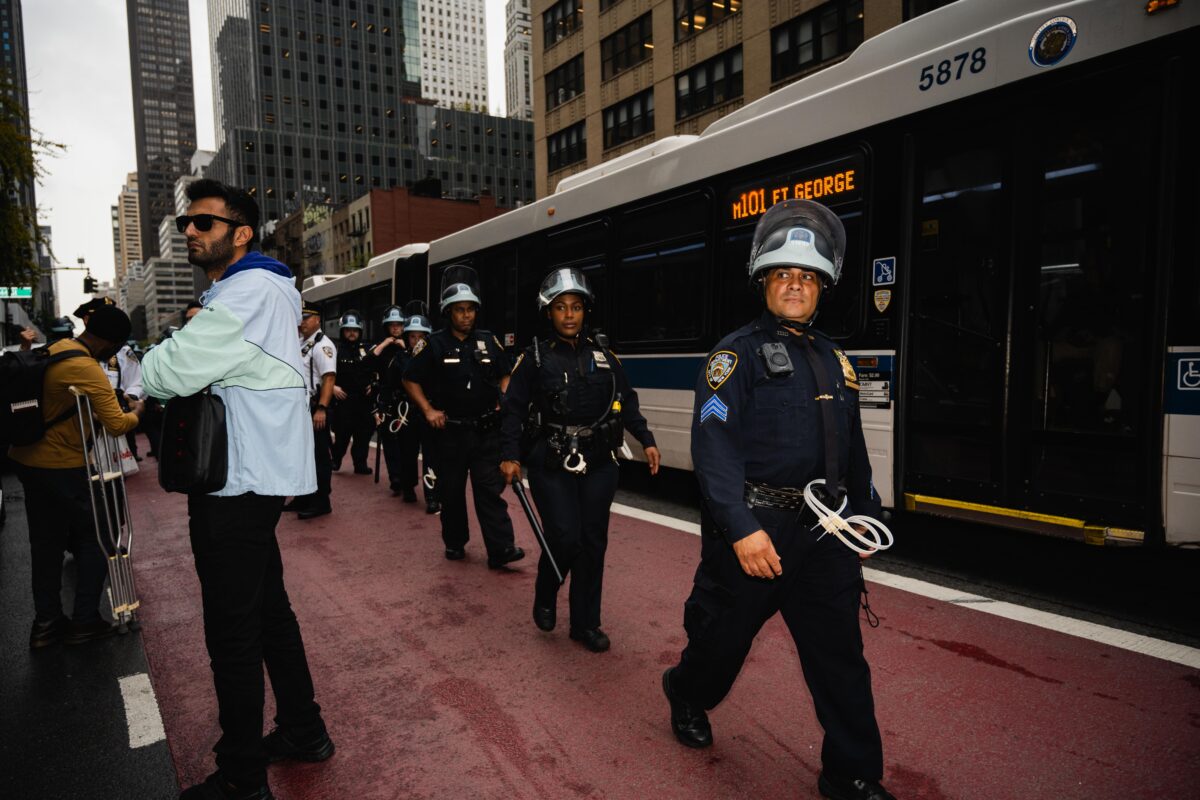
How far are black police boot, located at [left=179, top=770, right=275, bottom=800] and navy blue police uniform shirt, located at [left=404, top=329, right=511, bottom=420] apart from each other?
3241 millimetres

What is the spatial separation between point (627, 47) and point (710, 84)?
583 cm

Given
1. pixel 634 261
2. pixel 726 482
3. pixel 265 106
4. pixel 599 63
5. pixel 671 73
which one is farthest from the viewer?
pixel 265 106

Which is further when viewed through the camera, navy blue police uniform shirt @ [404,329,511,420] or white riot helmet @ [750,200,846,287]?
navy blue police uniform shirt @ [404,329,511,420]

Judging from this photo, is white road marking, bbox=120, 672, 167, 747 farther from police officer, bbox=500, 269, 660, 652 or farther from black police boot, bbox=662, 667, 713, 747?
black police boot, bbox=662, 667, 713, 747

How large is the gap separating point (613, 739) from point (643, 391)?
5032 mm

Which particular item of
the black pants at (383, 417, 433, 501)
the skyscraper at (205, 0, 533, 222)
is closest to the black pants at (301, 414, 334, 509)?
the black pants at (383, 417, 433, 501)

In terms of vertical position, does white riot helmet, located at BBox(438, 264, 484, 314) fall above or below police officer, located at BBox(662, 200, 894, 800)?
above

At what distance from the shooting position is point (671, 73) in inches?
1132

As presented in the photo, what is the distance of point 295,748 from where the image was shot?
2934 mm

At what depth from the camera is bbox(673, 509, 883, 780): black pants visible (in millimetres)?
2453

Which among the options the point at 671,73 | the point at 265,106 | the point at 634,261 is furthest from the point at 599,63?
the point at 265,106

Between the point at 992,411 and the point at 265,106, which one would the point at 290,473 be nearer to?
the point at 992,411

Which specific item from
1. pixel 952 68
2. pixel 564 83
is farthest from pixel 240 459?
pixel 564 83

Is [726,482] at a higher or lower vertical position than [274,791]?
higher
